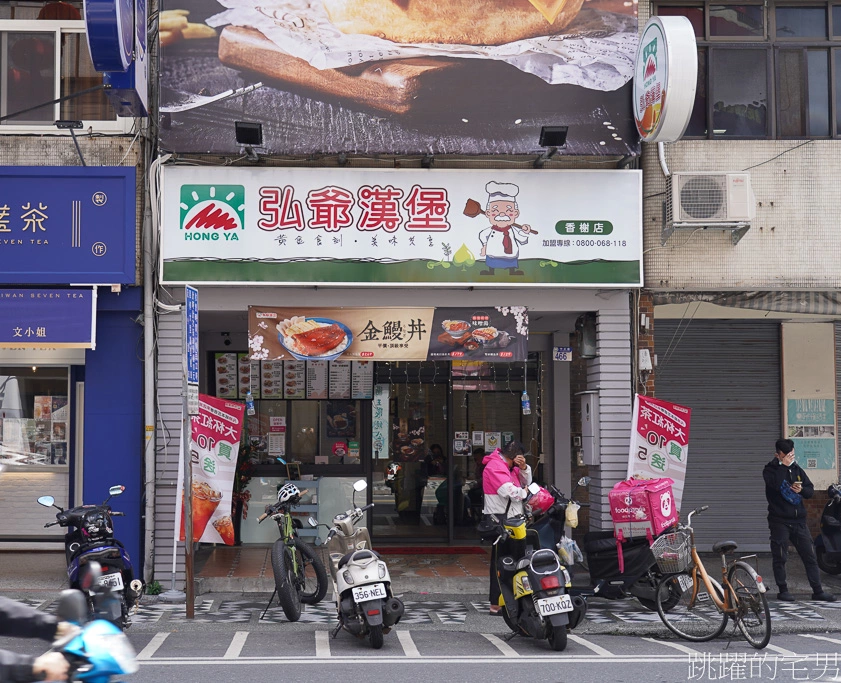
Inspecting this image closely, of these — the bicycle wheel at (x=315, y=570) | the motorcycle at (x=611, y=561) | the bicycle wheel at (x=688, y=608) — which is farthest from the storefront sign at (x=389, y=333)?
the bicycle wheel at (x=688, y=608)

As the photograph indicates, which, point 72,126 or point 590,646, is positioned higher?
point 72,126

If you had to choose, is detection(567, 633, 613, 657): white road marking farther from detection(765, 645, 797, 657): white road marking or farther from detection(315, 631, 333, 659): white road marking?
detection(315, 631, 333, 659): white road marking

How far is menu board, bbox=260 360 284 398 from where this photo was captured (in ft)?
48.1

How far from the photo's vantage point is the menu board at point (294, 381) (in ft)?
48.1

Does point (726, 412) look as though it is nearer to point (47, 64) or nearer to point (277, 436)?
point (277, 436)

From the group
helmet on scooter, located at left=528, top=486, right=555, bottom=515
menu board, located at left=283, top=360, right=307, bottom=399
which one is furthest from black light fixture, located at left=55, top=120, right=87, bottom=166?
helmet on scooter, located at left=528, top=486, right=555, bottom=515

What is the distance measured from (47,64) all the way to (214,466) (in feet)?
18.2

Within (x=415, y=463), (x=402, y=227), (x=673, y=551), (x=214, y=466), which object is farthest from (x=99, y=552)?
(x=415, y=463)

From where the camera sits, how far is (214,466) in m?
11.6

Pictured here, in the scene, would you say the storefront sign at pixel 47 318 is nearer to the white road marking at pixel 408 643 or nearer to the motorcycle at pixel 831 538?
the white road marking at pixel 408 643

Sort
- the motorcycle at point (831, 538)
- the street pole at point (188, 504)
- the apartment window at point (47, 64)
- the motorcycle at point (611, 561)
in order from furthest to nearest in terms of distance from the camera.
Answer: the motorcycle at point (831, 538) → the apartment window at point (47, 64) → the motorcycle at point (611, 561) → the street pole at point (188, 504)

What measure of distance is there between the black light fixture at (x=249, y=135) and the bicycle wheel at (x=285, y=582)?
473cm

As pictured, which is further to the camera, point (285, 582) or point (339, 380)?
point (339, 380)

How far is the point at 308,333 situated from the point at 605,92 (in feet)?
15.9
